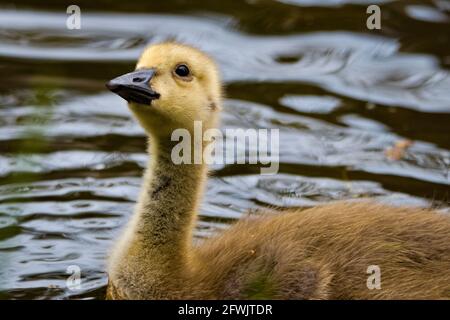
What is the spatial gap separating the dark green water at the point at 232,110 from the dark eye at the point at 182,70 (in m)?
0.61

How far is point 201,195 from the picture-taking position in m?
5.67

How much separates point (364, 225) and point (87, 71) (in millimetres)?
3605

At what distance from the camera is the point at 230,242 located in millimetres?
5582

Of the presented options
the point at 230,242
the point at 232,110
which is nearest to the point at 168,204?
the point at 230,242

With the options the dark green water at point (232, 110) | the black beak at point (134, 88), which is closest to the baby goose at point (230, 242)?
the black beak at point (134, 88)

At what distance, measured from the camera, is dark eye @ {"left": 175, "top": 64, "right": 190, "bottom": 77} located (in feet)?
18.6

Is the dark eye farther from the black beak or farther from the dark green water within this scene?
the dark green water

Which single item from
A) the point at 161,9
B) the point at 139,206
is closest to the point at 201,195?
the point at 139,206

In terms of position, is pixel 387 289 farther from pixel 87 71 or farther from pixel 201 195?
pixel 87 71

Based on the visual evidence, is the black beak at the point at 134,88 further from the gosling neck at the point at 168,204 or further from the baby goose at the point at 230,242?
the gosling neck at the point at 168,204

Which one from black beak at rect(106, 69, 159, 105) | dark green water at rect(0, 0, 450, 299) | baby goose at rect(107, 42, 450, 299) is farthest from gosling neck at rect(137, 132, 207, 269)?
dark green water at rect(0, 0, 450, 299)

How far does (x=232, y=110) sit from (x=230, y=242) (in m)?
2.72
